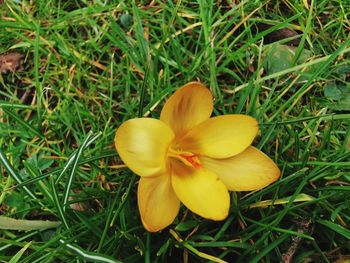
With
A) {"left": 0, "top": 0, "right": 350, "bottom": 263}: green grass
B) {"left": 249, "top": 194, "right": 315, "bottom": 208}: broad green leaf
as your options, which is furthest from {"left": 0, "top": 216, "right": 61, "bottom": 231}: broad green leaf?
{"left": 249, "top": 194, "right": 315, "bottom": 208}: broad green leaf

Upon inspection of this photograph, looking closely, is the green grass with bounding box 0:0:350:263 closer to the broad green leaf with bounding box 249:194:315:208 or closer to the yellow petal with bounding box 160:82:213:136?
the broad green leaf with bounding box 249:194:315:208

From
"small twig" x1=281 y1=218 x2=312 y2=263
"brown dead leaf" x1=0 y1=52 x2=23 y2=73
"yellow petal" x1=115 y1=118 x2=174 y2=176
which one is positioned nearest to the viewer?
"yellow petal" x1=115 y1=118 x2=174 y2=176

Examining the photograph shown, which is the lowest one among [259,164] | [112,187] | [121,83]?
[112,187]

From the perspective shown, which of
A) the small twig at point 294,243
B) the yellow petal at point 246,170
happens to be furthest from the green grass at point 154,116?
the yellow petal at point 246,170

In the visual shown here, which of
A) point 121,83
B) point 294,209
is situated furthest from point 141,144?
point 121,83

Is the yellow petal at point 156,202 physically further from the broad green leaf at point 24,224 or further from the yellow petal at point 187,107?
the broad green leaf at point 24,224

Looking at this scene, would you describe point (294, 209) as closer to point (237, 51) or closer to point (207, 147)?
→ point (207, 147)
